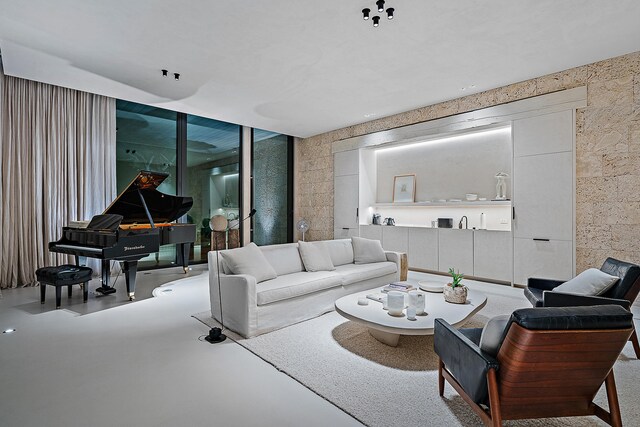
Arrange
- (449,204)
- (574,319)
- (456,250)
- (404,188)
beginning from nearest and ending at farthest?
1. (574,319)
2. (456,250)
3. (449,204)
4. (404,188)

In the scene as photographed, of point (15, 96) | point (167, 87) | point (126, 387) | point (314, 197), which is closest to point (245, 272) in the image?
point (126, 387)

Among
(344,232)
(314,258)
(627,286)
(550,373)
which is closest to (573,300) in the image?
(627,286)

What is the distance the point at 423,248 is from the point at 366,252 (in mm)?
1934

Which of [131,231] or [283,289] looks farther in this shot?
[131,231]

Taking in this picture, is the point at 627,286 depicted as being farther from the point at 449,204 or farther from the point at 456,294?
the point at 449,204

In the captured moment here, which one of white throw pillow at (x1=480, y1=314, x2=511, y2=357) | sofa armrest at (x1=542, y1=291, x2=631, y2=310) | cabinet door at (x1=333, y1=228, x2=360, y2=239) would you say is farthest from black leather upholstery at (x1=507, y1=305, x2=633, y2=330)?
cabinet door at (x1=333, y1=228, x2=360, y2=239)

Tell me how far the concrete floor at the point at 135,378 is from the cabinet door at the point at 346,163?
188 inches

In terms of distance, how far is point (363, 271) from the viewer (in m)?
4.08

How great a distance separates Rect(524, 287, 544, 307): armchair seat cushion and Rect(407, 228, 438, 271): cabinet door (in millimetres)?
2660

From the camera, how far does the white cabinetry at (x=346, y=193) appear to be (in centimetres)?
728

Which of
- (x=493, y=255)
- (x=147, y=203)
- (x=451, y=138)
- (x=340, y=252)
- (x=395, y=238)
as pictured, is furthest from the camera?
(x=395, y=238)

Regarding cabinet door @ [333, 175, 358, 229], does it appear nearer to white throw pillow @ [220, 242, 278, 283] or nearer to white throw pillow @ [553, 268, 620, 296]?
white throw pillow @ [220, 242, 278, 283]

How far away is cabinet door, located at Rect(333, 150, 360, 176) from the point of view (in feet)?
23.9

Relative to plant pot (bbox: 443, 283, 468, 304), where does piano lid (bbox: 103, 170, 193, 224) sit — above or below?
above
